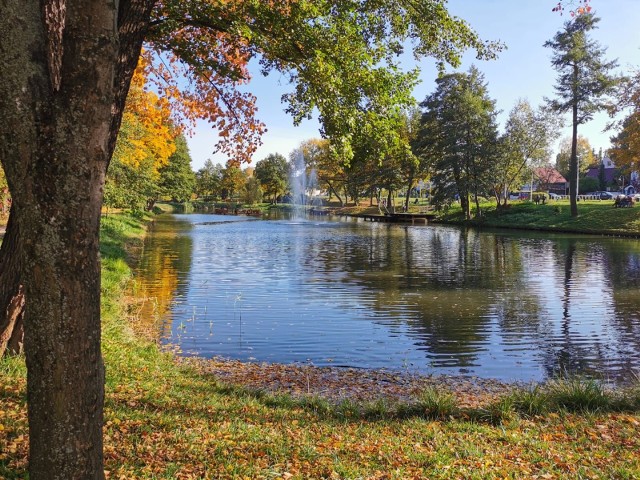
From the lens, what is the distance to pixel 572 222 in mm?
44656

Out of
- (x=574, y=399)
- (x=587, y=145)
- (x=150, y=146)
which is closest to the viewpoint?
(x=574, y=399)

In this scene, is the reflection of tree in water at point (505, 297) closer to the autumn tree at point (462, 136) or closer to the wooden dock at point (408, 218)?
the autumn tree at point (462, 136)

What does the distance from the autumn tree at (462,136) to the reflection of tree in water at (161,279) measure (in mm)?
32684

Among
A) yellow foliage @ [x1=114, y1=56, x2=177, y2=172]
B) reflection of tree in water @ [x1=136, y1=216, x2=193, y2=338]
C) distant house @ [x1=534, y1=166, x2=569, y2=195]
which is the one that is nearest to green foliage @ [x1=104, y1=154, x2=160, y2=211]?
yellow foliage @ [x1=114, y1=56, x2=177, y2=172]

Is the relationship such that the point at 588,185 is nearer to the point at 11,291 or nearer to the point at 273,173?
the point at 273,173

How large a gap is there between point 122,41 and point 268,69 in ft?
16.2

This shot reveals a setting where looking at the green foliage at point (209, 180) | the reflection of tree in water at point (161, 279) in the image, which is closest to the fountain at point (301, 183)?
the green foliage at point (209, 180)

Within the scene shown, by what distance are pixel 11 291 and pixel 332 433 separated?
13.0 ft

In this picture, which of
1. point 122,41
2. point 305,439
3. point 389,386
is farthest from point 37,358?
point 389,386

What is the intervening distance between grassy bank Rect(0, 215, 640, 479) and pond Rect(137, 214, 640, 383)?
2832mm

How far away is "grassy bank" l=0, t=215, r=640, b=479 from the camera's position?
449cm

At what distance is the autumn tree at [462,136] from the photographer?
55.3 m

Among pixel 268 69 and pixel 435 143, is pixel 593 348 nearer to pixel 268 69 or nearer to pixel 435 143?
pixel 268 69

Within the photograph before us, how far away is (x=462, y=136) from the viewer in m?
56.2
